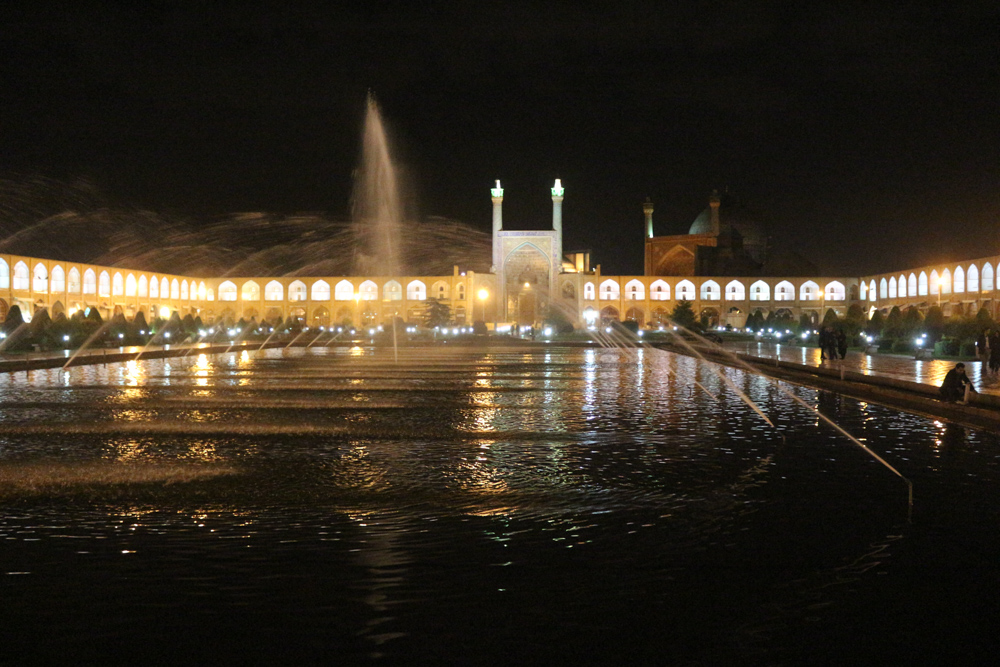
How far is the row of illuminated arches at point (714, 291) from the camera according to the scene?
6412 cm

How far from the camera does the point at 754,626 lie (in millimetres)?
3070

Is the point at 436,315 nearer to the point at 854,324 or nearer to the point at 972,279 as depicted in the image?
the point at 972,279

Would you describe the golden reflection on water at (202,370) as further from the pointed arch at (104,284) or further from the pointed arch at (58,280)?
the pointed arch at (104,284)

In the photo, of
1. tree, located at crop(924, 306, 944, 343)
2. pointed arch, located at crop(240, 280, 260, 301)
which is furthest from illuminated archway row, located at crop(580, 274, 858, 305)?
tree, located at crop(924, 306, 944, 343)

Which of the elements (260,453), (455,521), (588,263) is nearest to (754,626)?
(455,521)

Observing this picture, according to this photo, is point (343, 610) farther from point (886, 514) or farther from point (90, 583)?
point (886, 514)

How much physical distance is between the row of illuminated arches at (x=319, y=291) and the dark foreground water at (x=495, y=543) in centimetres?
5667

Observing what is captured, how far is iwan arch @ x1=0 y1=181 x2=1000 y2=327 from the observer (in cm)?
6116

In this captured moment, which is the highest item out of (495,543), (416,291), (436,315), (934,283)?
(416,291)

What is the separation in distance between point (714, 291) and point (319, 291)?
87.2ft

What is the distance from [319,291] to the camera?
66125mm

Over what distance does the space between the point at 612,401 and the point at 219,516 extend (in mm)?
6804

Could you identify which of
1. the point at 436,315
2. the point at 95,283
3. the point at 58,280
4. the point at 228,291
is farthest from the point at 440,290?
the point at 58,280

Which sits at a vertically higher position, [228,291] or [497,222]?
[497,222]
